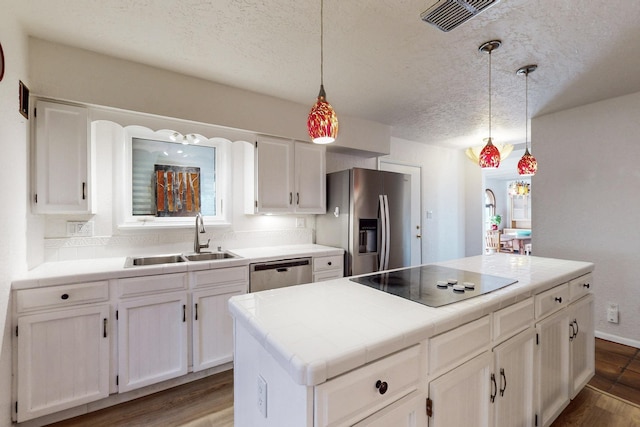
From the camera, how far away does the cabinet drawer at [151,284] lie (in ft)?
6.20

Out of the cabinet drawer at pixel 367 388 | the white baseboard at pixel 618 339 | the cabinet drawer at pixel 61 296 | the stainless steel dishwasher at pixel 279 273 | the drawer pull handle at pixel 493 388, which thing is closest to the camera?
the cabinet drawer at pixel 367 388

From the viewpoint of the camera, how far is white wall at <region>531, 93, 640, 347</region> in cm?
276

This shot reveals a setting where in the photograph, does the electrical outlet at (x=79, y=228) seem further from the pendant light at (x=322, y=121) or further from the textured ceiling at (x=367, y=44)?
the pendant light at (x=322, y=121)

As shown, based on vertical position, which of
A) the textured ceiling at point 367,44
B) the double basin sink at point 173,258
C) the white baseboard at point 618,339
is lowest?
the white baseboard at point 618,339

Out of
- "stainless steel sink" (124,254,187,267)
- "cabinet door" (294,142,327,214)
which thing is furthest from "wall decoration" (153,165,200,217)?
"cabinet door" (294,142,327,214)

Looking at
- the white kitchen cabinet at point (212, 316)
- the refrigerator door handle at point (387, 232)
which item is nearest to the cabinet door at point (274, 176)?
the white kitchen cabinet at point (212, 316)

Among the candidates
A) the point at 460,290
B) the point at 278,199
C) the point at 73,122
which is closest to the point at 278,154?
the point at 278,199

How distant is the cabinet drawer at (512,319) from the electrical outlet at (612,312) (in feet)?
7.59

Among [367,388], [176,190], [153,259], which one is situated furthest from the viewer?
[176,190]

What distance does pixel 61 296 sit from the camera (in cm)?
171

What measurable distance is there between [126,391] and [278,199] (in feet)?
6.15

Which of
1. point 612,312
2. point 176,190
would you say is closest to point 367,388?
point 176,190

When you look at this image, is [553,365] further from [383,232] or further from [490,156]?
[383,232]

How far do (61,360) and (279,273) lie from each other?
59.5 inches
